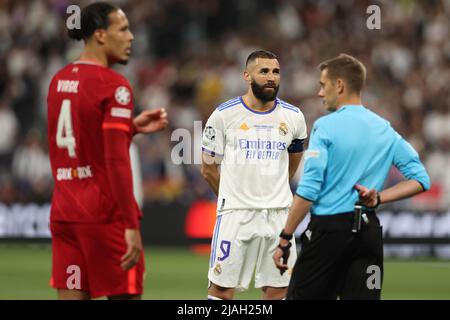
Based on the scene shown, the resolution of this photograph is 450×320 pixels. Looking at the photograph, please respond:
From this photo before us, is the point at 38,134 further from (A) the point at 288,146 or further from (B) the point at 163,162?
(A) the point at 288,146

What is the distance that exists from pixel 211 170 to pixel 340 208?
2.12 metres

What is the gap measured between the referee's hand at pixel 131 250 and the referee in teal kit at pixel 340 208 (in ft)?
3.99

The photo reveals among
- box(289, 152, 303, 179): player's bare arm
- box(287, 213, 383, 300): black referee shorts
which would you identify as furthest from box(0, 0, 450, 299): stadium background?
box(287, 213, 383, 300): black referee shorts

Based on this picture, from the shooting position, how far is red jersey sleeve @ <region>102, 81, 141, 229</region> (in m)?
6.20

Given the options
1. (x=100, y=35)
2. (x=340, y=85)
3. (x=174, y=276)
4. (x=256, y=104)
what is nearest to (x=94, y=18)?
(x=100, y=35)

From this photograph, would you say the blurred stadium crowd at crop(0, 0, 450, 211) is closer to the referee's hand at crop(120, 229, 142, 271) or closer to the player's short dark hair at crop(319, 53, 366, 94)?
the player's short dark hair at crop(319, 53, 366, 94)

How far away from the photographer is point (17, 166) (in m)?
21.1

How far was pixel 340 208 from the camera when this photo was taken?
710cm

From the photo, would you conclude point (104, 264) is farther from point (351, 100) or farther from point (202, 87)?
point (202, 87)

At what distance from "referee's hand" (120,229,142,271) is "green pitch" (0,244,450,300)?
6046 mm

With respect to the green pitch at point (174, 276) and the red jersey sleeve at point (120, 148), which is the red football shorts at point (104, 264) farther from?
A: the green pitch at point (174, 276)

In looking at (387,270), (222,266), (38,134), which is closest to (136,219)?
(222,266)

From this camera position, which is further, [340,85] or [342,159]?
[340,85]

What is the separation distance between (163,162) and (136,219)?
46.1 feet
